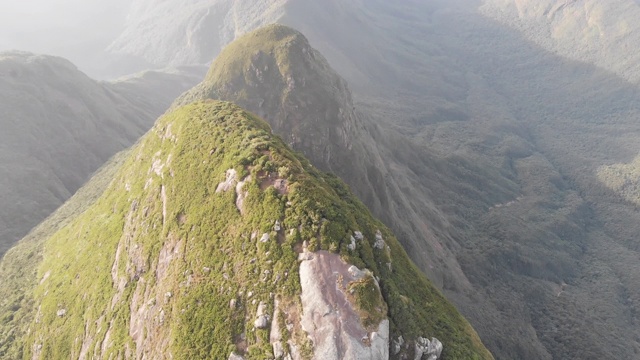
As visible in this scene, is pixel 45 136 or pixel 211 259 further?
pixel 45 136

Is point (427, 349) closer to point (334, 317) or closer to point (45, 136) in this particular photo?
point (334, 317)

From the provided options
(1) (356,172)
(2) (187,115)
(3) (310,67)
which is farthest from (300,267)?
(3) (310,67)

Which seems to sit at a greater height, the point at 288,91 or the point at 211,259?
the point at 211,259

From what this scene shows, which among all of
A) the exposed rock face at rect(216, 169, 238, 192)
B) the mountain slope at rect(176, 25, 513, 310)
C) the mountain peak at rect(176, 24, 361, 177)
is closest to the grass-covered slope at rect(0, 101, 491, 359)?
the exposed rock face at rect(216, 169, 238, 192)

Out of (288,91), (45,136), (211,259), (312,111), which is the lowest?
(45,136)

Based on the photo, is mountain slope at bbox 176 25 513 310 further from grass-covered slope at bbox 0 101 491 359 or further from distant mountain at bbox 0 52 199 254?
distant mountain at bbox 0 52 199 254

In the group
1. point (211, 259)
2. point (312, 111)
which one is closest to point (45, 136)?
point (312, 111)
